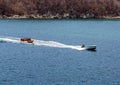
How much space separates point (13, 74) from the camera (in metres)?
62.7

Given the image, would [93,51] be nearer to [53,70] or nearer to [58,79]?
[53,70]

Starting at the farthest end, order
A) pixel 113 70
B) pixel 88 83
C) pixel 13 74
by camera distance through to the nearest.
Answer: pixel 113 70
pixel 13 74
pixel 88 83

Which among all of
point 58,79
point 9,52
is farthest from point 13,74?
point 9,52

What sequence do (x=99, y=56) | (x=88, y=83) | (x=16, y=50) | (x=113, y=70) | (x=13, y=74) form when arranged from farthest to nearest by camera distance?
(x=16, y=50)
(x=99, y=56)
(x=113, y=70)
(x=13, y=74)
(x=88, y=83)

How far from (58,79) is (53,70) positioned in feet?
20.7

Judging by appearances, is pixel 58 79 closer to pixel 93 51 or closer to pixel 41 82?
pixel 41 82

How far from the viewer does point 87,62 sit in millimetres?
73750

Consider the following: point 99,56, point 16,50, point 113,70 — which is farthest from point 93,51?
point 113,70

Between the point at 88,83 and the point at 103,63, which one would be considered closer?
the point at 88,83

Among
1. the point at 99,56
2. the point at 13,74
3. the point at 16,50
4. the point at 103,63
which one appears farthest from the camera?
the point at 16,50

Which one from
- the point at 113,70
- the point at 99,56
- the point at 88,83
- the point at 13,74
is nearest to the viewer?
the point at 88,83

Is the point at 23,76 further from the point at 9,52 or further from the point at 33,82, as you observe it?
the point at 9,52

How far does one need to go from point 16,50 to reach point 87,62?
1772 centimetres

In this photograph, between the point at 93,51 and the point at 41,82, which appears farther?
the point at 93,51
